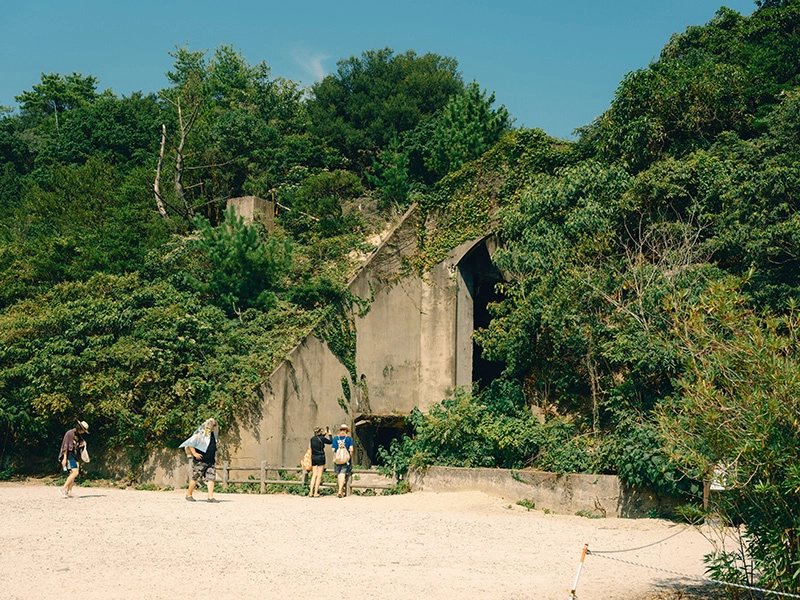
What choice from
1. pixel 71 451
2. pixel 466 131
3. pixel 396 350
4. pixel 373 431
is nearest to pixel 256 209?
pixel 466 131

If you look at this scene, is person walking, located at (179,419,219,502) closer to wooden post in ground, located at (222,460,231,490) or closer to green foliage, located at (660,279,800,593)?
wooden post in ground, located at (222,460,231,490)

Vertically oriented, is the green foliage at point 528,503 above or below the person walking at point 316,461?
below

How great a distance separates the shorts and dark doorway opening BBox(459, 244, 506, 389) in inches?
406

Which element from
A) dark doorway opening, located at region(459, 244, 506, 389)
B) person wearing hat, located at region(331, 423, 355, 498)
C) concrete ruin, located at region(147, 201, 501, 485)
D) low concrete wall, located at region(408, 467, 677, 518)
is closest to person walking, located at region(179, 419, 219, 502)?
person wearing hat, located at region(331, 423, 355, 498)

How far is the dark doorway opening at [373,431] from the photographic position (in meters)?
24.7

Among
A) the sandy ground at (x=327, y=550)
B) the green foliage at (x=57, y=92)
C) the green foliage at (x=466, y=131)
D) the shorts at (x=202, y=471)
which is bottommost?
the sandy ground at (x=327, y=550)

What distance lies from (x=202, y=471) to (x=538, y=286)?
29.4 ft

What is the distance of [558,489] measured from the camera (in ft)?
56.7

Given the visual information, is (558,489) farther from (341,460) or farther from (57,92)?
(57,92)

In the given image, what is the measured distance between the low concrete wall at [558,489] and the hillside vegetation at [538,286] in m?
0.40

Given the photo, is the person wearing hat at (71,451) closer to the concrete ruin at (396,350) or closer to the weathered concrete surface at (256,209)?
the concrete ruin at (396,350)

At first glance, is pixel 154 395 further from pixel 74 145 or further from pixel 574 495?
pixel 74 145

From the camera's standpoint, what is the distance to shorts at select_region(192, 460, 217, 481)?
17.2 meters

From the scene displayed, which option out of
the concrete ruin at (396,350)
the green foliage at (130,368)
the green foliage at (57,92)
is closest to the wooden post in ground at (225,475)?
the green foliage at (130,368)
